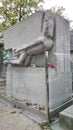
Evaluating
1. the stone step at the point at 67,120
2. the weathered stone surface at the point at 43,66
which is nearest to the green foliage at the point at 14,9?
the weathered stone surface at the point at 43,66

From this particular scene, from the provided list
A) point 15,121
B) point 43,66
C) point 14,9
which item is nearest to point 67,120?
point 15,121

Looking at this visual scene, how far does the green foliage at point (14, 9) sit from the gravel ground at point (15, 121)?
8272mm

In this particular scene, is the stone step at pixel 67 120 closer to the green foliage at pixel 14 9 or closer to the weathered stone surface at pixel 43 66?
the weathered stone surface at pixel 43 66

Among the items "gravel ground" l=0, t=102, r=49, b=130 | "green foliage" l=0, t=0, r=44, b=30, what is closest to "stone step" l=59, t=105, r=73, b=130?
"gravel ground" l=0, t=102, r=49, b=130

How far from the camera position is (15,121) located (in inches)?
112

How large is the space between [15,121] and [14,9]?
29.7ft

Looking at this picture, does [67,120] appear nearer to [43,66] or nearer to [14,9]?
[43,66]

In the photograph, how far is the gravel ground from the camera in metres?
2.57

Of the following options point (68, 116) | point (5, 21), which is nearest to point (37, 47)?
point (68, 116)

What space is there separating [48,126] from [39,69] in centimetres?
139

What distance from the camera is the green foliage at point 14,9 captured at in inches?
370

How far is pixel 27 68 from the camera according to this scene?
3.74m

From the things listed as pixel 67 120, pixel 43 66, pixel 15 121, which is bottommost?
pixel 15 121

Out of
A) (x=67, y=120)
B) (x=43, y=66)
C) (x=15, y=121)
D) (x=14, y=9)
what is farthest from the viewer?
(x=14, y=9)
